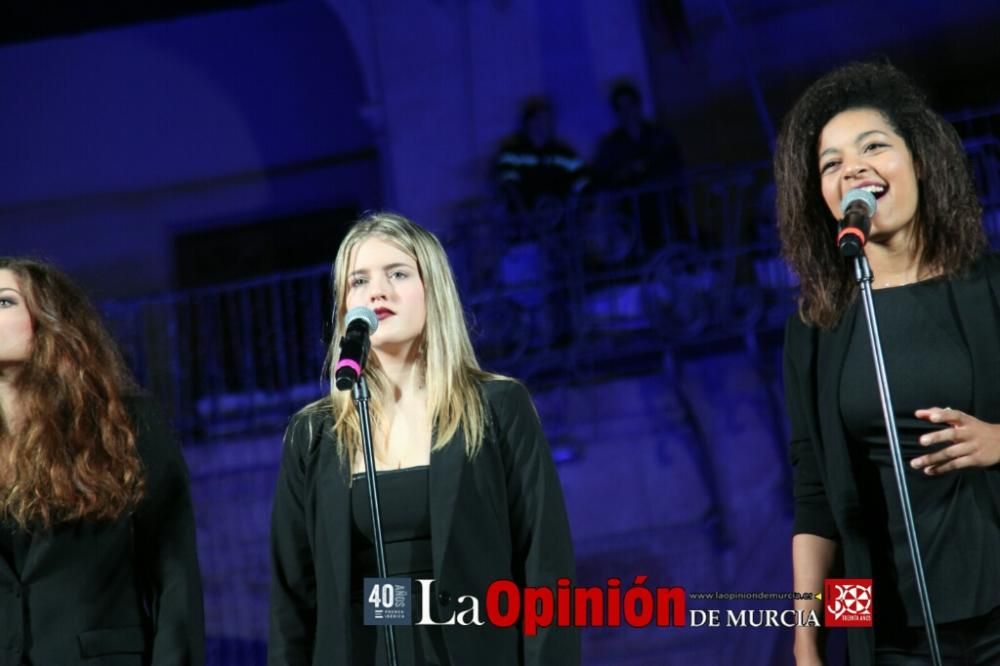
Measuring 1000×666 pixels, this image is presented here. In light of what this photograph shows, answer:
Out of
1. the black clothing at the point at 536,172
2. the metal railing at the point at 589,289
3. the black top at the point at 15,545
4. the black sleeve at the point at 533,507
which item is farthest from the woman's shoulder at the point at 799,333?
the black clothing at the point at 536,172

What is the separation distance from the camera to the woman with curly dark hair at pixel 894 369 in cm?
223

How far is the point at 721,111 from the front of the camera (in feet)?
15.4

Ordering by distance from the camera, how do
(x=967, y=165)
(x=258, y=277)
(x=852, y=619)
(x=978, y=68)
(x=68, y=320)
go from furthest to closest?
(x=258, y=277), (x=978, y=68), (x=68, y=320), (x=967, y=165), (x=852, y=619)

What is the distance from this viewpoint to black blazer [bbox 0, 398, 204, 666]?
2.71m

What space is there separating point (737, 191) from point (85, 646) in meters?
2.85

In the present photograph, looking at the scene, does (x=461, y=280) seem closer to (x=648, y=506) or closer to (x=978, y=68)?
(x=648, y=506)

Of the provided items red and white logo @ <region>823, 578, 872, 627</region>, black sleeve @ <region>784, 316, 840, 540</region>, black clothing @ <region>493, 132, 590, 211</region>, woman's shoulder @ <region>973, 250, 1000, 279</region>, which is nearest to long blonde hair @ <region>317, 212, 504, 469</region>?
black sleeve @ <region>784, 316, 840, 540</region>

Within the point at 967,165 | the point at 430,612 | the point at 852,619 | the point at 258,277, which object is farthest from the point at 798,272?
the point at 258,277

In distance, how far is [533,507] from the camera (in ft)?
8.78

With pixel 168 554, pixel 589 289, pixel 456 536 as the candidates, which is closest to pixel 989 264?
pixel 456 536

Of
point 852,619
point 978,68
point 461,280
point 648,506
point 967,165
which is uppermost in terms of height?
point 978,68

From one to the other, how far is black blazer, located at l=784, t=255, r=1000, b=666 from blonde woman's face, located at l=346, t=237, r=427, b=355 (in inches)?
31.3

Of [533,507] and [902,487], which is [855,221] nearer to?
[902,487]

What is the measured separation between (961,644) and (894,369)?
0.50 meters
